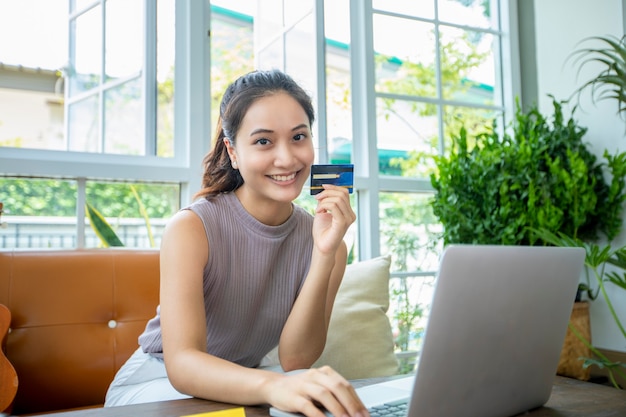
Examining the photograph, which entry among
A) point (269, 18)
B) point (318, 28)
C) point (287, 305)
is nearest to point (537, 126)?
point (318, 28)

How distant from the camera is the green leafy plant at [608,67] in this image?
2.71 meters

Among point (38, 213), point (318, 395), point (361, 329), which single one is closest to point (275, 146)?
point (318, 395)

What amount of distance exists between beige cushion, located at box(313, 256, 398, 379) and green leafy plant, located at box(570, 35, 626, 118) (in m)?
1.37

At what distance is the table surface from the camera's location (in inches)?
34.4

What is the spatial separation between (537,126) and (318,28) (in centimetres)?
128

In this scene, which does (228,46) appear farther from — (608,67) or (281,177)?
(608,67)

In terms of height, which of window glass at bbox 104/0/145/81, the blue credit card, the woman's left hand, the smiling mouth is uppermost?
window glass at bbox 104/0/145/81

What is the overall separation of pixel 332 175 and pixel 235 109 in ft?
1.18

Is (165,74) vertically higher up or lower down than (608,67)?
lower down

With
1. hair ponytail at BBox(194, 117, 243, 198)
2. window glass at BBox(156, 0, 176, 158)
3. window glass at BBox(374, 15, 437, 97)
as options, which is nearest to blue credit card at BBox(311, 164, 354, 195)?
hair ponytail at BBox(194, 117, 243, 198)

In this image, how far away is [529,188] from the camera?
2.76 m

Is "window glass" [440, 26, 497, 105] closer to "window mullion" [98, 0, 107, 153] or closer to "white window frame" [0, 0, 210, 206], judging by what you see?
"white window frame" [0, 0, 210, 206]

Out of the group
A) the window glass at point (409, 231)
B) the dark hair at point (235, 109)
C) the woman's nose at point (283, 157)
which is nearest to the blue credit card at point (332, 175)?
the woman's nose at point (283, 157)

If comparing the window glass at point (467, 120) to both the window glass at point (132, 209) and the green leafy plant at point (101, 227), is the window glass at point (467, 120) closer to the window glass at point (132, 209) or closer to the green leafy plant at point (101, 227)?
the window glass at point (132, 209)
